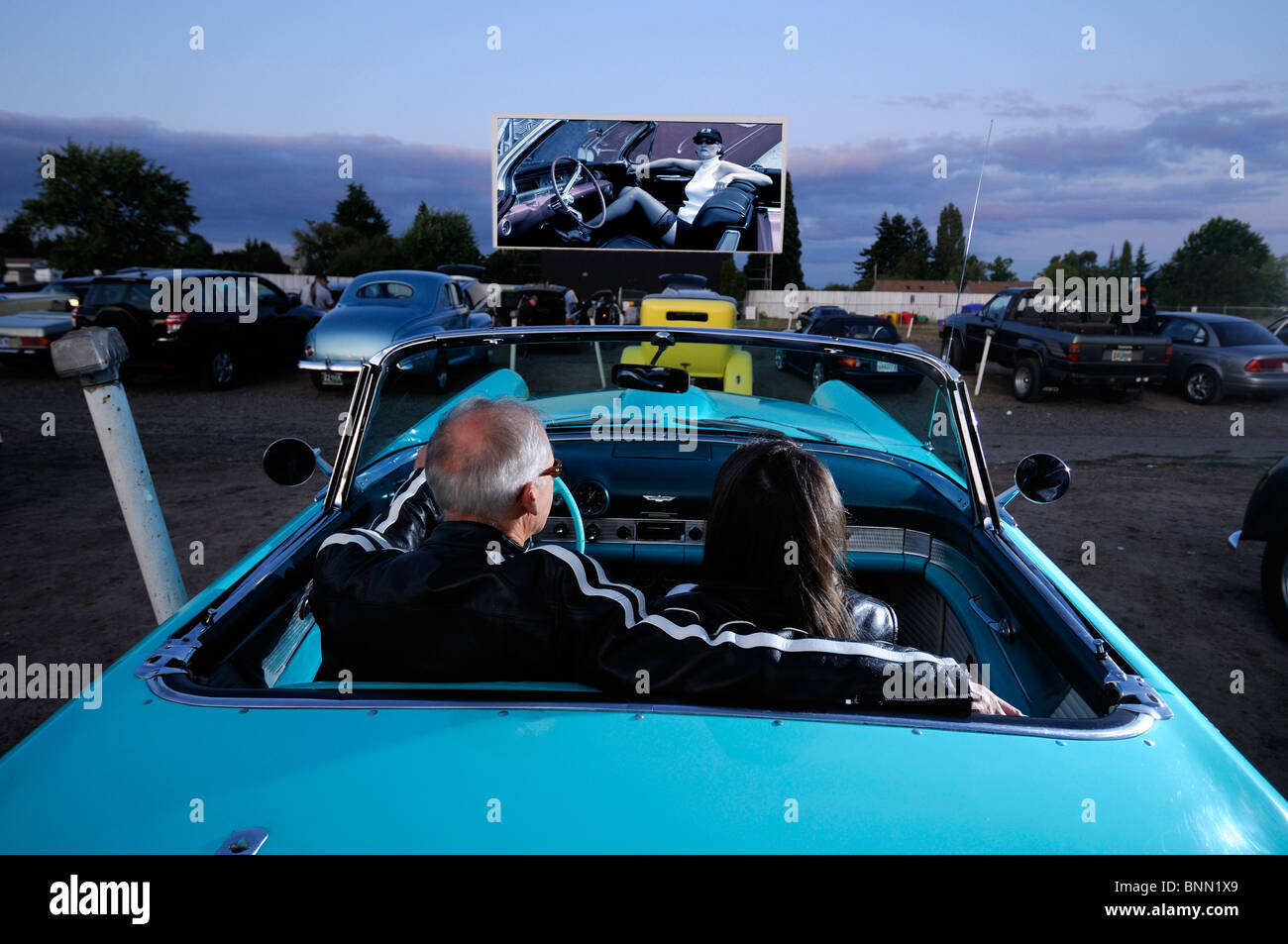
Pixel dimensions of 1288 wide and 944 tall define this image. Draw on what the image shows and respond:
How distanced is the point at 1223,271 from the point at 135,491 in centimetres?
6790

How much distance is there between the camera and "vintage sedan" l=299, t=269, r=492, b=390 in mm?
11086

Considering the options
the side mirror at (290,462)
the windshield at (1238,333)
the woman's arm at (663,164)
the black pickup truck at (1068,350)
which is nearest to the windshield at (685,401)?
the side mirror at (290,462)

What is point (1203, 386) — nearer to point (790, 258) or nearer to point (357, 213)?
point (790, 258)

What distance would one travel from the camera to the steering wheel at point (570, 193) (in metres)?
25.3

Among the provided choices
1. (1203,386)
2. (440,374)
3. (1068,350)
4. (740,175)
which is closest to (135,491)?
(440,374)

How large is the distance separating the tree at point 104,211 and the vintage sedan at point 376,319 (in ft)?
121

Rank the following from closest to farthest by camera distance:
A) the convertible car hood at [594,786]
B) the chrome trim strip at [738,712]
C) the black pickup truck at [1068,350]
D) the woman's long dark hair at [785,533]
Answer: the convertible car hood at [594,786] < the chrome trim strip at [738,712] < the woman's long dark hair at [785,533] < the black pickup truck at [1068,350]

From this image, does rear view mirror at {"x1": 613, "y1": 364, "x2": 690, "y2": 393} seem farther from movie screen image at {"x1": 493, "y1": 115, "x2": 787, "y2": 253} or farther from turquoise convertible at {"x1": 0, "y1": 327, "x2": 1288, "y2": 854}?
movie screen image at {"x1": 493, "y1": 115, "x2": 787, "y2": 253}

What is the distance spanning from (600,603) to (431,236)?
58.6 metres

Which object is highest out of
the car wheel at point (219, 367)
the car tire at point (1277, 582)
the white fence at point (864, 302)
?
the white fence at point (864, 302)

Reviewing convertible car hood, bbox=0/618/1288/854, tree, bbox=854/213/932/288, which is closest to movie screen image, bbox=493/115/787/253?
convertible car hood, bbox=0/618/1288/854

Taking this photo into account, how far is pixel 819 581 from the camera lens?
1.54 metres

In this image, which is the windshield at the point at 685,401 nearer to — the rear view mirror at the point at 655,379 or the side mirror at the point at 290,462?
the rear view mirror at the point at 655,379
